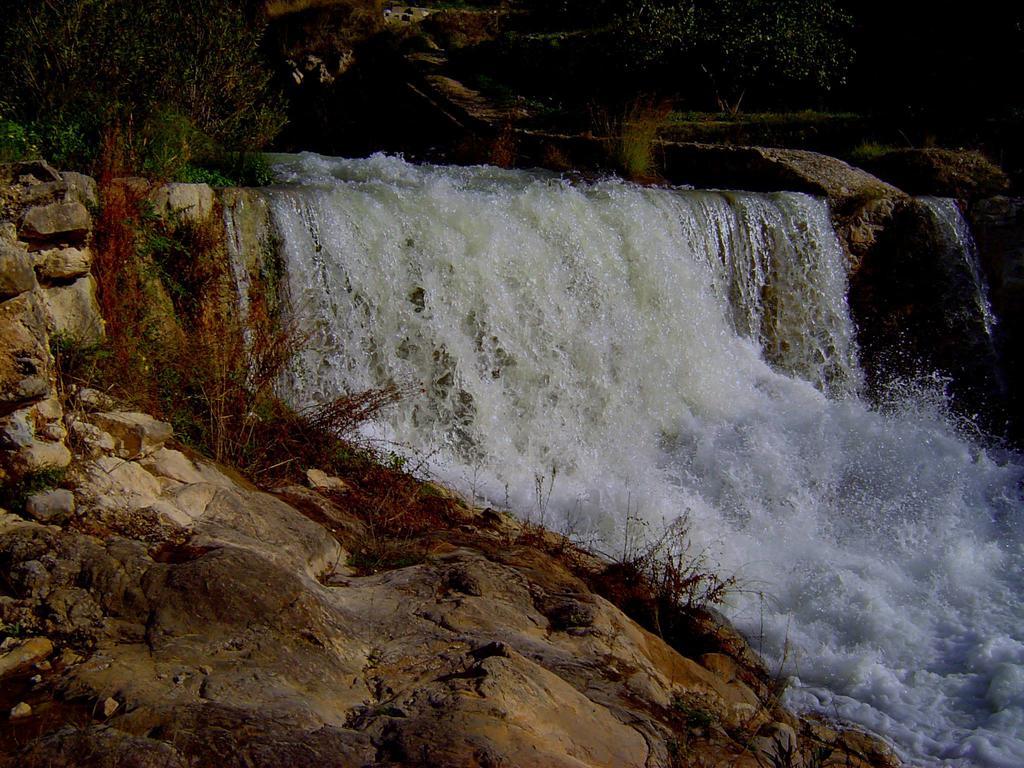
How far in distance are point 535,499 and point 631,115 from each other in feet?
23.3

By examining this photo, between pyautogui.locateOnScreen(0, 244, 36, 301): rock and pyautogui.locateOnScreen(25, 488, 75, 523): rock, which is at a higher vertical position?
pyautogui.locateOnScreen(0, 244, 36, 301): rock

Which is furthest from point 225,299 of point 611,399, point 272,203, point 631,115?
point 631,115

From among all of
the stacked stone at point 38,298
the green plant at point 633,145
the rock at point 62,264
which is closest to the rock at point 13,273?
the stacked stone at point 38,298

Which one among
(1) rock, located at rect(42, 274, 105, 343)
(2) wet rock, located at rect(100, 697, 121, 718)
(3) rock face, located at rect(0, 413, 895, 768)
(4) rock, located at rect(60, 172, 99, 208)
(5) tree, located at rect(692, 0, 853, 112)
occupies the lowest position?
(3) rock face, located at rect(0, 413, 895, 768)

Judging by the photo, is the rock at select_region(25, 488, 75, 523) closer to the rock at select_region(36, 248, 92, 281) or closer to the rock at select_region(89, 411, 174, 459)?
the rock at select_region(89, 411, 174, 459)

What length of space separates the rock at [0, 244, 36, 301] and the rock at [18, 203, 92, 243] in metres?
0.88

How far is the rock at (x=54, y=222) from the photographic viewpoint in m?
4.50

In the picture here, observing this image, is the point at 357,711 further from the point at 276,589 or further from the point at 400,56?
the point at 400,56

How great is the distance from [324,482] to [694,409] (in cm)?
396

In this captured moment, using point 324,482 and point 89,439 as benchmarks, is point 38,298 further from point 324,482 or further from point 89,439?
point 324,482

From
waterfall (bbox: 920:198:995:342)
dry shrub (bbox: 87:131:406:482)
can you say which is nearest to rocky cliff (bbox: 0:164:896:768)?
dry shrub (bbox: 87:131:406:482)

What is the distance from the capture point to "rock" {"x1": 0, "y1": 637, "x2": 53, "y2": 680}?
283cm

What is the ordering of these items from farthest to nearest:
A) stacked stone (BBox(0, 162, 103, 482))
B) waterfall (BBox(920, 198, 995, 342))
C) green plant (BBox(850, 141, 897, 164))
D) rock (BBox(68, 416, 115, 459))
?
green plant (BBox(850, 141, 897, 164)) → waterfall (BBox(920, 198, 995, 342)) → rock (BBox(68, 416, 115, 459)) → stacked stone (BBox(0, 162, 103, 482))

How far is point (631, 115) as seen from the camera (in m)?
12.0
